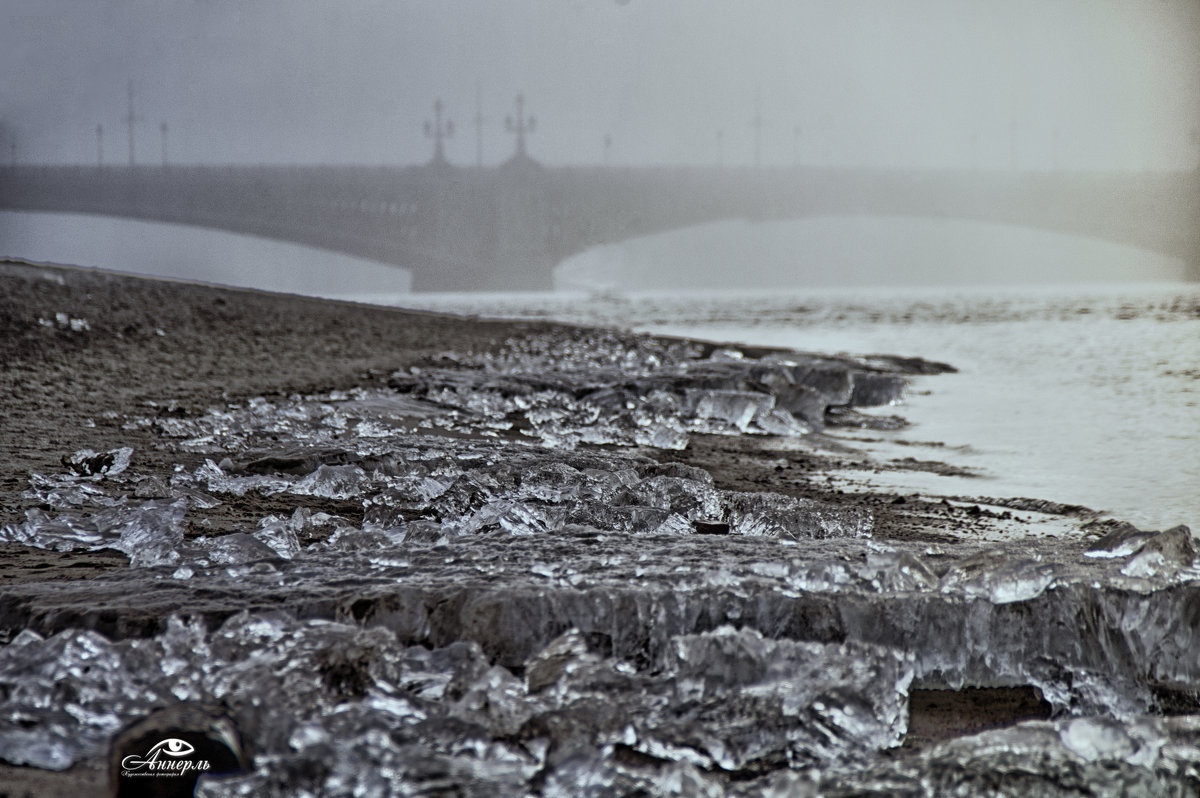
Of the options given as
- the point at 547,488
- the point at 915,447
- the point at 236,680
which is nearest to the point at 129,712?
the point at 236,680

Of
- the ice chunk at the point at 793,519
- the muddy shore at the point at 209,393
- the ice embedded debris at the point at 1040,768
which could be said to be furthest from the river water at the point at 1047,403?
the ice embedded debris at the point at 1040,768

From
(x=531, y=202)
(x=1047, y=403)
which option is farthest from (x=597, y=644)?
(x=531, y=202)

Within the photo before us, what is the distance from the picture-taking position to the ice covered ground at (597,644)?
92cm

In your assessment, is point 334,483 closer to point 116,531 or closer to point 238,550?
point 116,531

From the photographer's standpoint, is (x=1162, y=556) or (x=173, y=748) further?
(x=1162, y=556)

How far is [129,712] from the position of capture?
101 cm

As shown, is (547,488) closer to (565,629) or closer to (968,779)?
(565,629)

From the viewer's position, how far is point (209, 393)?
3.53m

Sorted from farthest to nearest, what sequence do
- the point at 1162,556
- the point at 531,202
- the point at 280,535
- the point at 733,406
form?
the point at 531,202 → the point at 733,406 → the point at 280,535 → the point at 1162,556

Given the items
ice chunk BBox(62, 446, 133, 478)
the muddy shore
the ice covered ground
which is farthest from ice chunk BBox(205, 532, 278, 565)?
ice chunk BBox(62, 446, 133, 478)

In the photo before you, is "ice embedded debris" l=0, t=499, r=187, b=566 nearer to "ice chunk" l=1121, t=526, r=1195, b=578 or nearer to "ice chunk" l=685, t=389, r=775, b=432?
"ice chunk" l=1121, t=526, r=1195, b=578

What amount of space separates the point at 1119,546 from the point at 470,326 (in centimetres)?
577

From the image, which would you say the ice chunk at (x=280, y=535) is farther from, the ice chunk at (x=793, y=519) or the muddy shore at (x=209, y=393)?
the ice chunk at (x=793, y=519)

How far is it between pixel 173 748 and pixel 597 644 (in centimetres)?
51
